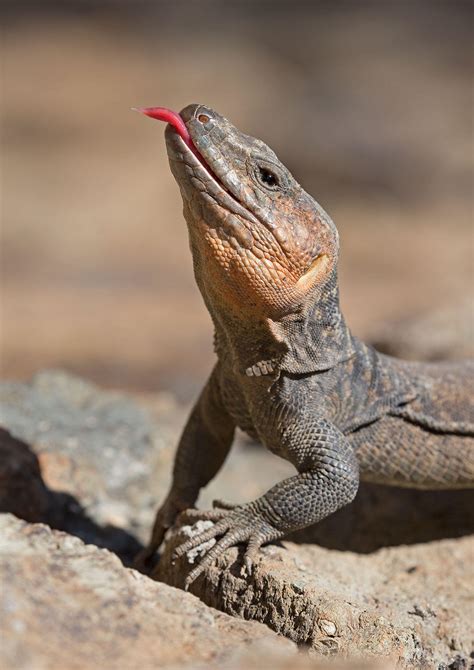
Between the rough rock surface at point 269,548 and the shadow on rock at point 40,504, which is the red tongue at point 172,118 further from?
the shadow on rock at point 40,504

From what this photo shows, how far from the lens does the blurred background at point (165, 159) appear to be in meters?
13.6

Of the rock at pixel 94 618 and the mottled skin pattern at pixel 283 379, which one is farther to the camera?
the mottled skin pattern at pixel 283 379

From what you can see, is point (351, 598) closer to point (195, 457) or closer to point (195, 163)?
point (195, 457)

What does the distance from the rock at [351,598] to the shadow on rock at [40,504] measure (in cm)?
97

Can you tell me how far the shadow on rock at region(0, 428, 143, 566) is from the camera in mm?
5617

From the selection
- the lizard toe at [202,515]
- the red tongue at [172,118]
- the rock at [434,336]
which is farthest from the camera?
the rock at [434,336]

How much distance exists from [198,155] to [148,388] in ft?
21.5

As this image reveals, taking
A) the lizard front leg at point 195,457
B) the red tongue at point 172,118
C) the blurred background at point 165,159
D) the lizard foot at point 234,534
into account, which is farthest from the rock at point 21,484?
the blurred background at point 165,159

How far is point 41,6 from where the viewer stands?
2869 centimetres

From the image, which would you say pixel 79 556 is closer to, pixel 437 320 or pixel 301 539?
pixel 301 539

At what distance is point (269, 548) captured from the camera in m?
4.74

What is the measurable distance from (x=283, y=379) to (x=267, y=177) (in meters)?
1.04

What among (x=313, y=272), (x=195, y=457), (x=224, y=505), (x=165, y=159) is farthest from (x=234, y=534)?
(x=165, y=159)

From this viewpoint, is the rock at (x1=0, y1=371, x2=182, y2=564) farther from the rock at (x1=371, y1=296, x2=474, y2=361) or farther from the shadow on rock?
the rock at (x1=371, y1=296, x2=474, y2=361)
